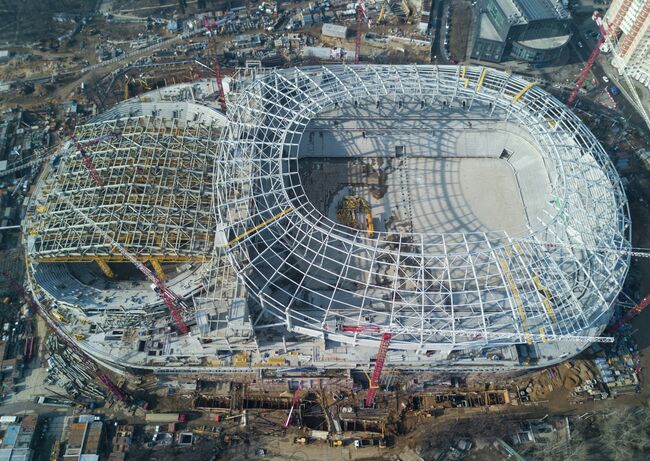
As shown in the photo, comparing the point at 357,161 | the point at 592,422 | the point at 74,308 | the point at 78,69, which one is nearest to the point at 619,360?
the point at 592,422

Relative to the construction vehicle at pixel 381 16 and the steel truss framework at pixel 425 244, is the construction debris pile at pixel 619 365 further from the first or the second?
the construction vehicle at pixel 381 16

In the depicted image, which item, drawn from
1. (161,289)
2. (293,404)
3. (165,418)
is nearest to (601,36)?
(293,404)

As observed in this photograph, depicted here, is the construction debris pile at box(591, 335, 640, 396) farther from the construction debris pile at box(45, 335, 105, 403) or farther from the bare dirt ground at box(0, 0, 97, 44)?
the bare dirt ground at box(0, 0, 97, 44)

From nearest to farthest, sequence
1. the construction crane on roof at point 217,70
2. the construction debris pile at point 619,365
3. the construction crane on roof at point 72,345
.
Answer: the construction crane on roof at point 72,345 → the construction debris pile at point 619,365 → the construction crane on roof at point 217,70

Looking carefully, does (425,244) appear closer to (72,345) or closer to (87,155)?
(72,345)

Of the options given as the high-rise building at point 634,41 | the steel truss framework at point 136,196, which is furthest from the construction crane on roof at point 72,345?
the high-rise building at point 634,41

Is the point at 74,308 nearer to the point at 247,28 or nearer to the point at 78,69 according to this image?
the point at 78,69
